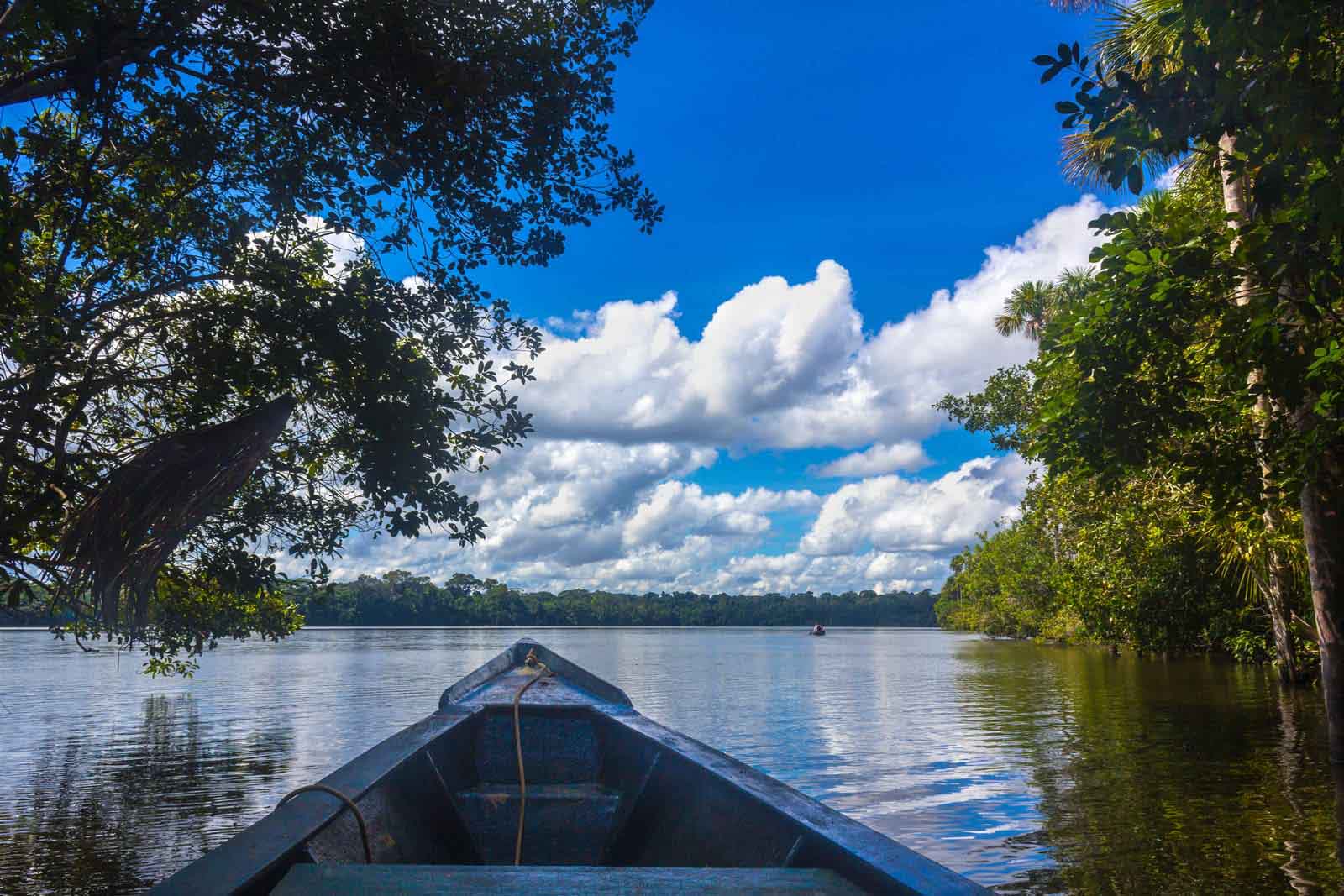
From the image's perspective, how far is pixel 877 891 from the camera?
2.99 metres

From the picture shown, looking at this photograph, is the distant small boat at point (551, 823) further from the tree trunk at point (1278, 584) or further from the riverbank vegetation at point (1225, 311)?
the tree trunk at point (1278, 584)

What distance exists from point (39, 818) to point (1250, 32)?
46.0 ft

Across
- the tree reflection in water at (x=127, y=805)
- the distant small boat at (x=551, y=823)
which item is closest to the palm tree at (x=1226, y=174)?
the distant small boat at (x=551, y=823)

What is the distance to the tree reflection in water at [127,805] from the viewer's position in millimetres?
8711

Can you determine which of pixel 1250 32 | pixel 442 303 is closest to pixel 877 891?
pixel 1250 32

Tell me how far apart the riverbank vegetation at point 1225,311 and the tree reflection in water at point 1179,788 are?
66.8 inches

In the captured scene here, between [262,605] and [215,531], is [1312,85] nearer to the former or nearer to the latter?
[215,531]

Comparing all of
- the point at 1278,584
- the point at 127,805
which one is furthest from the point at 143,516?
the point at 1278,584

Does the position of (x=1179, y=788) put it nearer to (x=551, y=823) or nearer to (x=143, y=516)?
(x=551, y=823)

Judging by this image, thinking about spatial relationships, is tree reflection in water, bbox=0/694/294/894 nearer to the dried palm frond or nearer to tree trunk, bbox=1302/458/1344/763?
the dried palm frond

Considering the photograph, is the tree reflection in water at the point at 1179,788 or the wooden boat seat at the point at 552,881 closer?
the wooden boat seat at the point at 552,881

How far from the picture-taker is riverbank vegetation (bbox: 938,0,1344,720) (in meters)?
4.75

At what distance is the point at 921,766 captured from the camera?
14.0 meters

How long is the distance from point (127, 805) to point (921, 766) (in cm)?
1124
